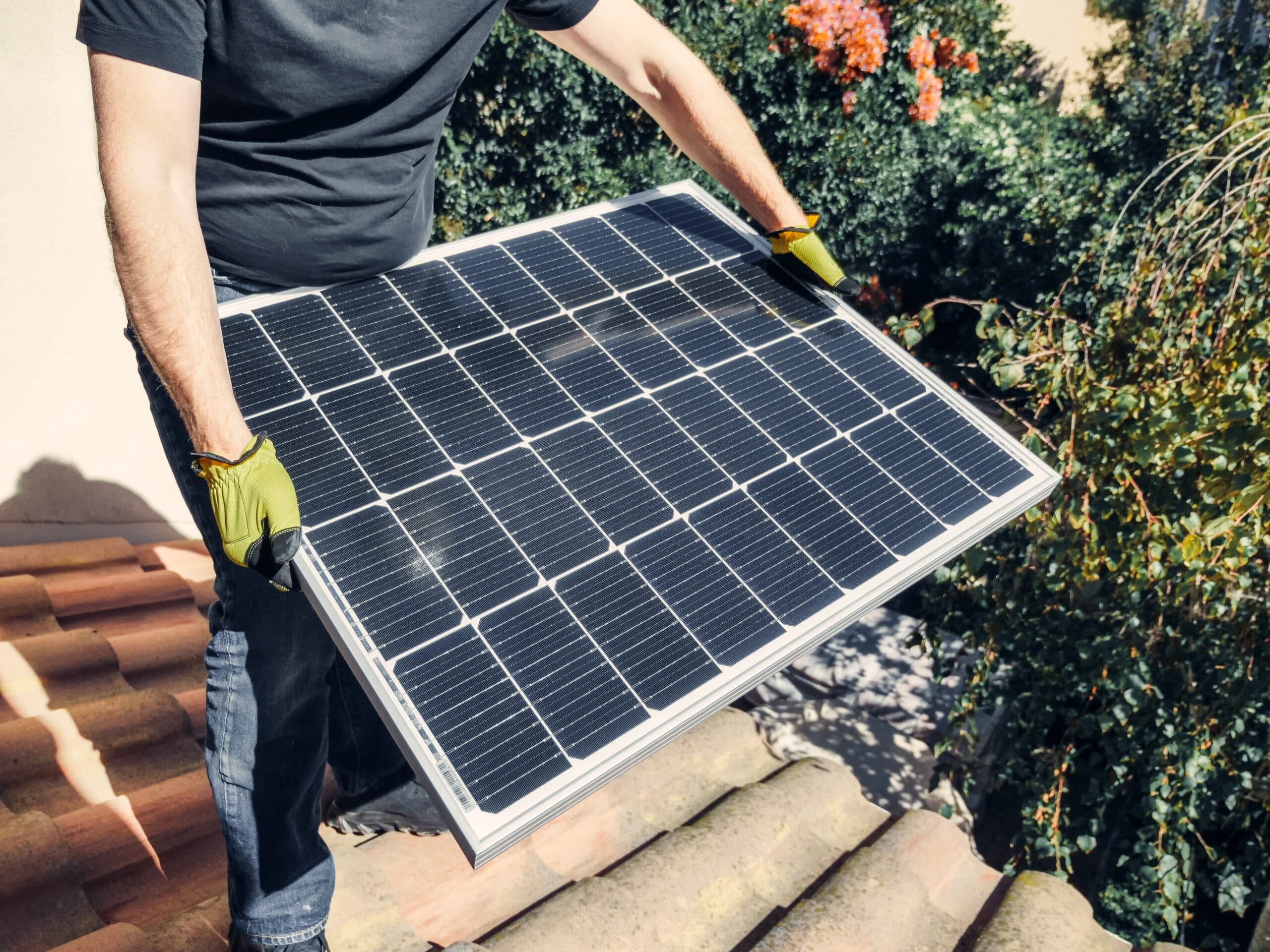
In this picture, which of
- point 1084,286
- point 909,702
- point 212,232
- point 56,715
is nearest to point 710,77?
point 212,232

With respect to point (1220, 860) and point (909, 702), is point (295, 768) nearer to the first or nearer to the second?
point (1220, 860)

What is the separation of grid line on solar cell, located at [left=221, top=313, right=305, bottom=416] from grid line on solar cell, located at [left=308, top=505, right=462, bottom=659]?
0.44m

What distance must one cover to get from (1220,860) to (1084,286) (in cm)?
655

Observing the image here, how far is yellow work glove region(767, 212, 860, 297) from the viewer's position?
10.6 feet

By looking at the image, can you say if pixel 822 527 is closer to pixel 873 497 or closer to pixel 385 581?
pixel 873 497

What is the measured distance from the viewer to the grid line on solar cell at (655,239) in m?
3.30

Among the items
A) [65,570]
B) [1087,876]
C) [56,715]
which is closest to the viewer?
[56,715]

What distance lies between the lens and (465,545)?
2254 mm

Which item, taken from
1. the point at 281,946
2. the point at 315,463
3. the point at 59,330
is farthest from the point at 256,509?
the point at 59,330

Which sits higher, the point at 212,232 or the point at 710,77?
the point at 710,77

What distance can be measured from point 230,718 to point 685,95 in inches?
95.6

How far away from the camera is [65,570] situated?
4172 mm

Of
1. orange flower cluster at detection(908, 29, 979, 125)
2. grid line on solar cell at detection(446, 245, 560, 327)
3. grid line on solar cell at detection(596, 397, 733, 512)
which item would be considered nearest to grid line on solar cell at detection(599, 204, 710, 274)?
grid line on solar cell at detection(446, 245, 560, 327)

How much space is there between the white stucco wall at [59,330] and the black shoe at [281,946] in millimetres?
2823
